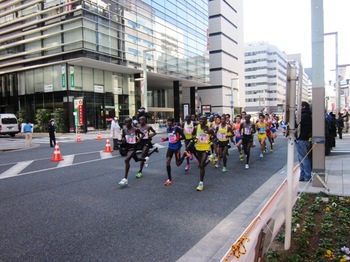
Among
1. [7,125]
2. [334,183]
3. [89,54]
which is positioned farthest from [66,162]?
[89,54]

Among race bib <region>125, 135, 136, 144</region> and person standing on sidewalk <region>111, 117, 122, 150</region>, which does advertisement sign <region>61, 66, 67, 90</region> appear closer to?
person standing on sidewalk <region>111, 117, 122, 150</region>

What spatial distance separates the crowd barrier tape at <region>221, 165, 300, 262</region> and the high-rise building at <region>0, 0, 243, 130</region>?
1083 inches

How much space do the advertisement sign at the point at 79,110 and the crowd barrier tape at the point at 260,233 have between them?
94.7 ft

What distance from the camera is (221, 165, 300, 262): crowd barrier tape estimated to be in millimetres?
2508

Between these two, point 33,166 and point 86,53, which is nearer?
point 33,166

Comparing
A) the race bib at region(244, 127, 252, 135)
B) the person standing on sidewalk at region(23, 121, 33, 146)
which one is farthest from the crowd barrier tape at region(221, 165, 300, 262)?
the person standing on sidewalk at region(23, 121, 33, 146)

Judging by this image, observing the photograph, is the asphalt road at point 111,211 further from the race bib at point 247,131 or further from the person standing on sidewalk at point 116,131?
the person standing on sidewalk at point 116,131

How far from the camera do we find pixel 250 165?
35.0 feet

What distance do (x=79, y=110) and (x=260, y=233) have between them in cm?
2979

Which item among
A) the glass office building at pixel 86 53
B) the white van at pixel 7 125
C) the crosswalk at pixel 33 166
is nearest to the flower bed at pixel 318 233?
the crosswalk at pixel 33 166

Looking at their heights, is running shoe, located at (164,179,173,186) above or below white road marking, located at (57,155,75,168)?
below

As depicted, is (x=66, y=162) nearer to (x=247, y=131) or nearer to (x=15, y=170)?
(x=15, y=170)

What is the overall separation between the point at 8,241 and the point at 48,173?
552 centimetres

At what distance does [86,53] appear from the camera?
31.1m
